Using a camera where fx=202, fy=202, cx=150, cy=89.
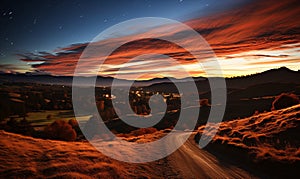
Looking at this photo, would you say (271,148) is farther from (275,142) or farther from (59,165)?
(59,165)

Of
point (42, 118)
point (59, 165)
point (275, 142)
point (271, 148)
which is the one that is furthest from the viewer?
point (42, 118)

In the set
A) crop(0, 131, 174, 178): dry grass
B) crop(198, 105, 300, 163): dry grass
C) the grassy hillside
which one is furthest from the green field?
crop(198, 105, 300, 163): dry grass

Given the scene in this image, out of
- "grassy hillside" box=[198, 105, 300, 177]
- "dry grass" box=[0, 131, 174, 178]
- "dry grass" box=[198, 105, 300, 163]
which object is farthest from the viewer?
"dry grass" box=[198, 105, 300, 163]

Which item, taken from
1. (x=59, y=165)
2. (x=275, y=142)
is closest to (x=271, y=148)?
(x=275, y=142)

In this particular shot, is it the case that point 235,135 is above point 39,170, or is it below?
above

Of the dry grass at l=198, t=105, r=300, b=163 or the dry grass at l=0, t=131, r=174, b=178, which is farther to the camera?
the dry grass at l=198, t=105, r=300, b=163

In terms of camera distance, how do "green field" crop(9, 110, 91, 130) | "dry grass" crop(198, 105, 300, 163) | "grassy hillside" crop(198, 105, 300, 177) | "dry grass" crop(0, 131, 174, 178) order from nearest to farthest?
"dry grass" crop(0, 131, 174, 178) < "grassy hillside" crop(198, 105, 300, 177) < "dry grass" crop(198, 105, 300, 163) < "green field" crop(9, 110, 91, 130)

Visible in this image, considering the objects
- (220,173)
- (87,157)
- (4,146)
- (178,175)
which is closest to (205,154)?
(220,173)

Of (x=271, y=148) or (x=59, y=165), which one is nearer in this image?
(x=59, y=165)

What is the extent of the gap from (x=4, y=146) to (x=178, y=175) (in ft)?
36.7

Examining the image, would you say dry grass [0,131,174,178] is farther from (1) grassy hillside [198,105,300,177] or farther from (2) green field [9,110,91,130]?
(2) green field [9,110,91,130]

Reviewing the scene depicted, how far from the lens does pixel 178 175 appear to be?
36.3 ft

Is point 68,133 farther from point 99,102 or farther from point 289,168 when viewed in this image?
point 99,102

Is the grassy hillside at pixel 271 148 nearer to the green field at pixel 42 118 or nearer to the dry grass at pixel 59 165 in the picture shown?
the dry grass at pixel 59 165
